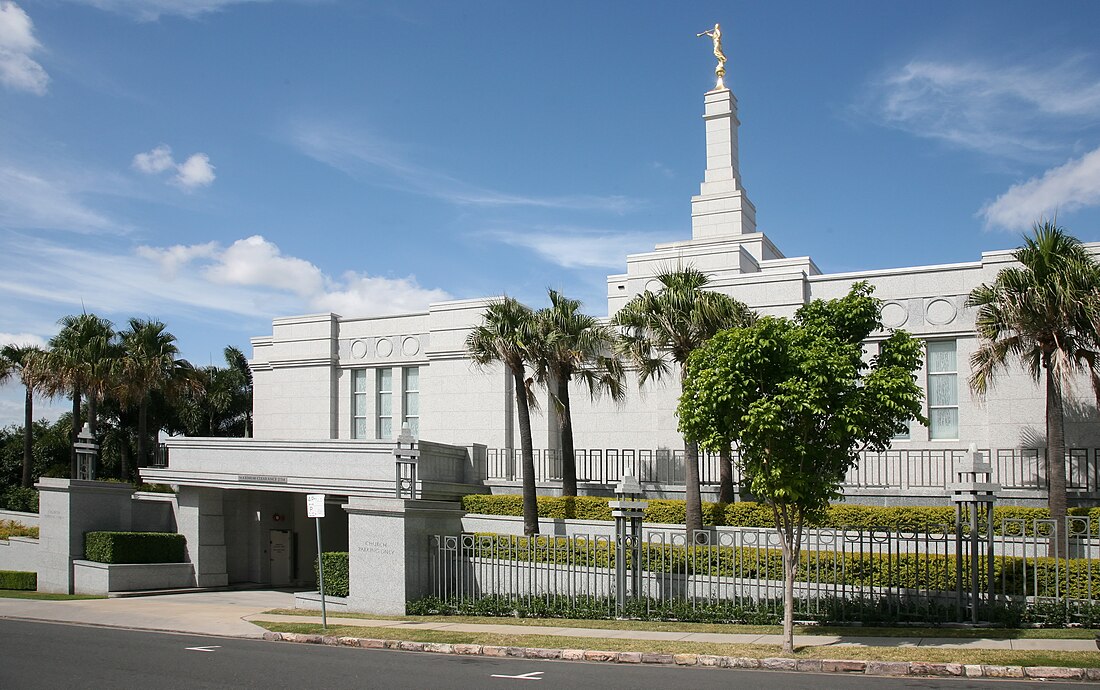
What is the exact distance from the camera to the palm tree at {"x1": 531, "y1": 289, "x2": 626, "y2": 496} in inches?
973

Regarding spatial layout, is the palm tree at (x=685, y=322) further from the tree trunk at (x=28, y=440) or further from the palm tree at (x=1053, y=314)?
the tree trunk at (x=28, y=440)

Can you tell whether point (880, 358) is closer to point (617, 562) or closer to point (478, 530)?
point (617, 562)

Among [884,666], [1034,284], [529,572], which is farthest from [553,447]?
[884,666]

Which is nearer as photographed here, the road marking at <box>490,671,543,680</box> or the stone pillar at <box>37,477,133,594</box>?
the road marking at <box>490,671,543,680</box>

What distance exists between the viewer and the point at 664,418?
2853cm

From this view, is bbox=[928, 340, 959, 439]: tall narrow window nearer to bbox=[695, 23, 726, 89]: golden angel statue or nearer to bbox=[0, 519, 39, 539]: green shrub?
bbox=[695, 23, 726, 89]: golden angel statue

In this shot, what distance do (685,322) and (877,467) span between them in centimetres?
708

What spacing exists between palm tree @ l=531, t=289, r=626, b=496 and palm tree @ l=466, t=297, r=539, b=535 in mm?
296

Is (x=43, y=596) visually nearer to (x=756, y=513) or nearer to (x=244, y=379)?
(x=756, y=513)

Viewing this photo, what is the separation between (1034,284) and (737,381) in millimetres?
8426

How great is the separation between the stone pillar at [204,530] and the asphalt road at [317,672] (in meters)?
11.8

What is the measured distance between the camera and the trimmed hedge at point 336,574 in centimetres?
2272

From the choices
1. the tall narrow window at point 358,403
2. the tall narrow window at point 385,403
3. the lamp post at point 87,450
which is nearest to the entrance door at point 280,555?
the tall narrow window at point 358,403

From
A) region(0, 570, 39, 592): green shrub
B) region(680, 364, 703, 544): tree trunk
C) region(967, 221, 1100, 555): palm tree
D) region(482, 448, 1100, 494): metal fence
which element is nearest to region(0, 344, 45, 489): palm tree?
region(0, 570, 39, 592): green shrub
